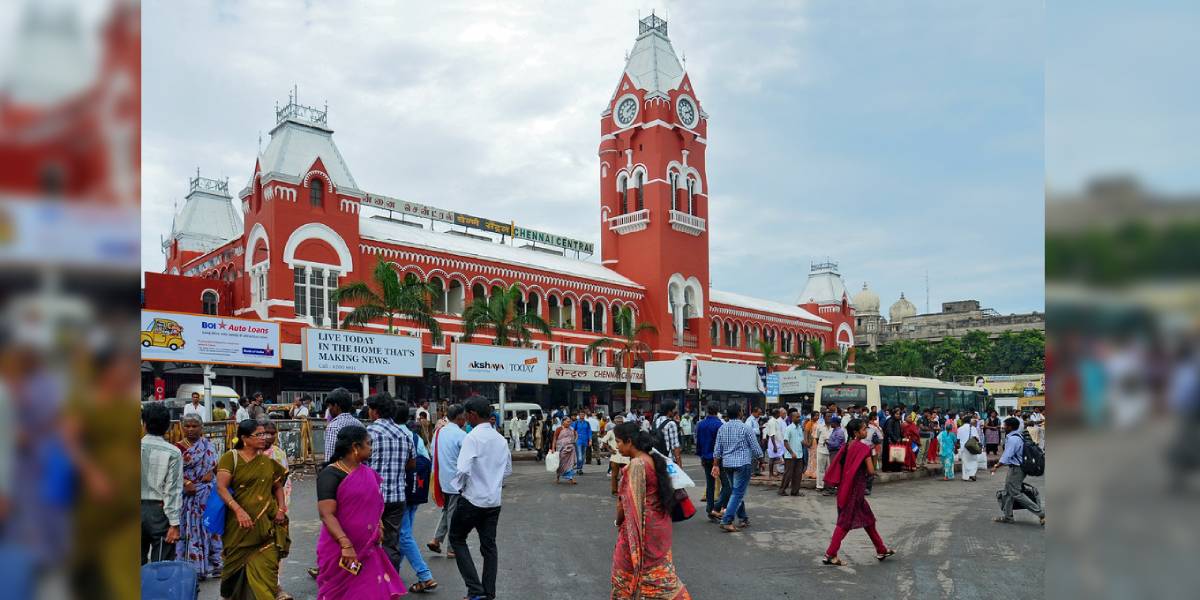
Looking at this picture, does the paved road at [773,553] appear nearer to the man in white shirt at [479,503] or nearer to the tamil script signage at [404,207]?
the man in white shirt at [479,503]

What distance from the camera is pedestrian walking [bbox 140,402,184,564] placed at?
538cm

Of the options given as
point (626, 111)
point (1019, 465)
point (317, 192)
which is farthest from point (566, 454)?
point (626, 111)

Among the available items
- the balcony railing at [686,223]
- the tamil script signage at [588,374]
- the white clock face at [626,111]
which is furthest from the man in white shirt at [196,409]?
the white clock face at [626,111]

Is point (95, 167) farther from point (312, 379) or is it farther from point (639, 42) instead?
point (639, 42)

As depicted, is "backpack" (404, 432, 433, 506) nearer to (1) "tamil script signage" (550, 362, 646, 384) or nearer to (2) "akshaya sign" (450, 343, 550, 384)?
(2) "akshaya sign" (450, 343, 550, 384)

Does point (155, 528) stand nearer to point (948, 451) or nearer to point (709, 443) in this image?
point (709, 443)

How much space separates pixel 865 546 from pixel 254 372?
72.9 feet

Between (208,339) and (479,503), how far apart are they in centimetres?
1712

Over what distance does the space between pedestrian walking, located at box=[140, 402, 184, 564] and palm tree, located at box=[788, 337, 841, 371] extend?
145 ft

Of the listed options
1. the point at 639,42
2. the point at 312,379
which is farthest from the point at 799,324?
the point at 312,379

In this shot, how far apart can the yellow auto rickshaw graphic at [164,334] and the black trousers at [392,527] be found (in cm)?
1549

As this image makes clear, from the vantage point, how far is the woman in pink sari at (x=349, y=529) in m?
4.68

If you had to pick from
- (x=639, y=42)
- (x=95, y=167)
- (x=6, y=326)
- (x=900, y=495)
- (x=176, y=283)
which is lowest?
(x=900, y=495)

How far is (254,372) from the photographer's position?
26062mm
